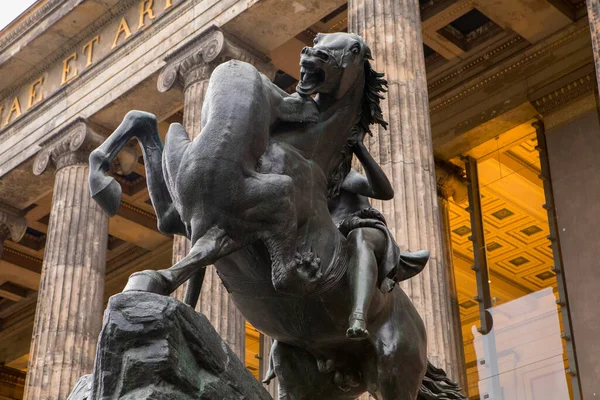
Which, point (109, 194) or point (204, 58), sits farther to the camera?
point (204, 58)

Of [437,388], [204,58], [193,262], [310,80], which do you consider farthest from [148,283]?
[204,58]

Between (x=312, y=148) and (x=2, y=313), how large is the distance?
90.3 ft

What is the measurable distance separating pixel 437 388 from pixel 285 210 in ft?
3.89

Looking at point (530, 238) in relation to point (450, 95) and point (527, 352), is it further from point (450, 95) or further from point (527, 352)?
point (527, 352)

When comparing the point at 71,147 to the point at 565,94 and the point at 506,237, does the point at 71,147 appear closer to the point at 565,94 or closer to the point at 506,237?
the point at 565,94

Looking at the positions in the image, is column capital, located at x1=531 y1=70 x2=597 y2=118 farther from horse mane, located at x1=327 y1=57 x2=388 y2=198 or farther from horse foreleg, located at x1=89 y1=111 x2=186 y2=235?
horse foreleg, located at x1=89 y1=111 x2=186 y2=235

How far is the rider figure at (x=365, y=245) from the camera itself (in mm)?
3637

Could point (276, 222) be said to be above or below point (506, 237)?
below

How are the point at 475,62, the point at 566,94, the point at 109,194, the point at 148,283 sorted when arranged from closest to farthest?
the point at 148,283
the point at 109,194
the point at 566,94
the point at 475,62

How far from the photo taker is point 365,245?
3.80 metres

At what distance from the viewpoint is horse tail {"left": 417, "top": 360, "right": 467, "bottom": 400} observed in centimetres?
425

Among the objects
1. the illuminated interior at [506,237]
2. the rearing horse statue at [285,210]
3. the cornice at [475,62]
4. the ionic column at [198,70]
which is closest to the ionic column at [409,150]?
the ionic column at [198,70]

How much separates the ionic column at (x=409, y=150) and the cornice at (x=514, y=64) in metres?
5.55

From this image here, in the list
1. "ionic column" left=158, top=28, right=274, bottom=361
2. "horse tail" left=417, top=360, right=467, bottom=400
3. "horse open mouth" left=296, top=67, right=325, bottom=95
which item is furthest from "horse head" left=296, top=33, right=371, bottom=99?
"ionic column" left=158, top=28, right=274, bottom=361
